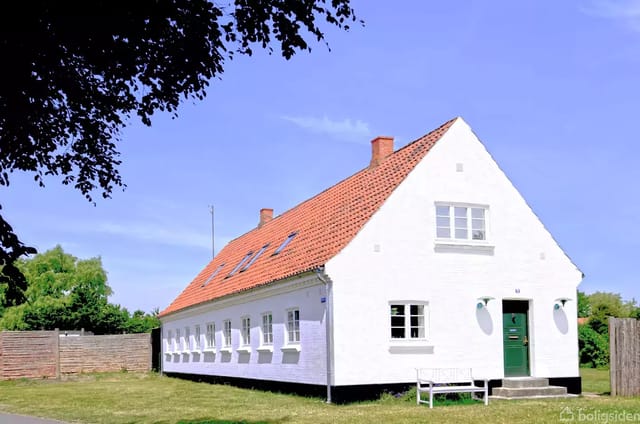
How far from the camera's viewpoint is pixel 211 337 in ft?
110

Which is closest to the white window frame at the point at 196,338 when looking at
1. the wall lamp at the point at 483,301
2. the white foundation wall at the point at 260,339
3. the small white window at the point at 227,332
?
the white foundation wall at the point at 260,339

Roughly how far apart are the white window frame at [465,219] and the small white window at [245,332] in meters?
8.81

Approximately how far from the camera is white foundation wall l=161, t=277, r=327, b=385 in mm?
22031

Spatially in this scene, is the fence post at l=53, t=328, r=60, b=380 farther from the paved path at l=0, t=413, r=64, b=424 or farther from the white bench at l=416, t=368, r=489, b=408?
the white bench at l=416, t=368, r=489, b=408

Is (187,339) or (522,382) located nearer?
(522,382)

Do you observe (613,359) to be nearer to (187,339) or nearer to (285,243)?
(285,243)

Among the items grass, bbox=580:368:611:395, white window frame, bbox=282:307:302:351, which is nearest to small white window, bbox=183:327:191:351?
white window frame, bbox=282:307:302:351

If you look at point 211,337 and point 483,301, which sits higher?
point 483,301

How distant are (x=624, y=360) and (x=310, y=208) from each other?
1256 centimetres

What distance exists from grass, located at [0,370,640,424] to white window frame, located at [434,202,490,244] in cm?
447

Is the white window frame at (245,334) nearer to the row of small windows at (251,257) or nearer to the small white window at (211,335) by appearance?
the row of small windows at (251,257)

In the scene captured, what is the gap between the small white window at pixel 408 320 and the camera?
71.2ft

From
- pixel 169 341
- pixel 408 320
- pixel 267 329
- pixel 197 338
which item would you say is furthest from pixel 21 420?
pixel 169 341

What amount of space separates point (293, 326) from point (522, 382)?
6518 mm
